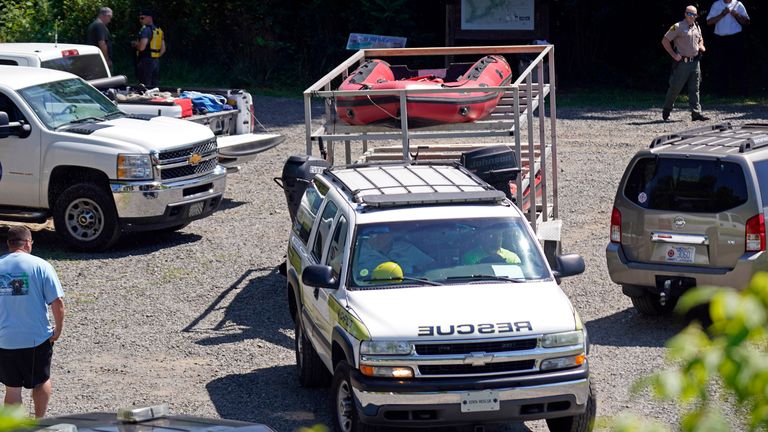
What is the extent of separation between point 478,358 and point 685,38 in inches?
629

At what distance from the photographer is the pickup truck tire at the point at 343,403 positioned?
7559 mm

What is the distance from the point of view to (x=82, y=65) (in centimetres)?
1741

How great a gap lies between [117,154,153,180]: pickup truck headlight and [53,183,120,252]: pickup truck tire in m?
0.35

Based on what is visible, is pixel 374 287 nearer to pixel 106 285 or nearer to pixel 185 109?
pixel 106 285

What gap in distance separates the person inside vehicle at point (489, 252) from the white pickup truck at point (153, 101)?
26.9ft

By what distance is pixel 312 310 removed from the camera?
28.9ft

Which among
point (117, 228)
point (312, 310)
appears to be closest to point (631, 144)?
point (117, 228)

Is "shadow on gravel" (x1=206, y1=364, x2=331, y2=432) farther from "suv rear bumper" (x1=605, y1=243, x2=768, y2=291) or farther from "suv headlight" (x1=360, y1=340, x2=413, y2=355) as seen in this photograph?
"suv rear bumper" (x1=605, y1=243, x2=768, y2=291)

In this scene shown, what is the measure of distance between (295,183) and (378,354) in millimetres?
4641

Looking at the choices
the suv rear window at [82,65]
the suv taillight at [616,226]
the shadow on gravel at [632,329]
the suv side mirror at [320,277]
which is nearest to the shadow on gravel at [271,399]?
A: the suv side mirror at [320,277]

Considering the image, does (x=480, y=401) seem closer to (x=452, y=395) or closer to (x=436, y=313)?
(x=452, y=395)

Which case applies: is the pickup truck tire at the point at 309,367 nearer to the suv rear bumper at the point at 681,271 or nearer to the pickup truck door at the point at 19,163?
the suv rear bumper at the point at 681,271

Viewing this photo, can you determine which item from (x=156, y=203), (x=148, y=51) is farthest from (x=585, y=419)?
(x=148, y=51)

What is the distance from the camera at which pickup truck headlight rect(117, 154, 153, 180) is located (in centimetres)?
1366
